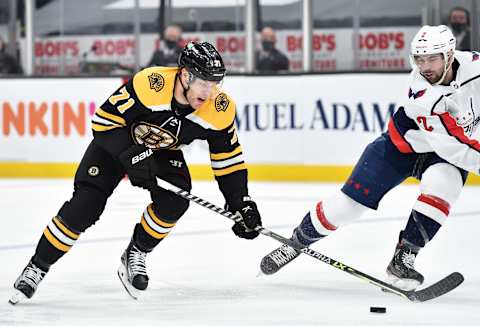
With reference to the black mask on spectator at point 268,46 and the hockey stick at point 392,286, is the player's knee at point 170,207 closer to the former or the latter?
the hockey stick at point 392,286

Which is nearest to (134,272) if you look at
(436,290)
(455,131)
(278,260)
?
(278,260)

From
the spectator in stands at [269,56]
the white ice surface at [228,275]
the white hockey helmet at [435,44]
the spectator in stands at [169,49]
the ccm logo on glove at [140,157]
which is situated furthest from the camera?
the spectator in stands at [169,49]

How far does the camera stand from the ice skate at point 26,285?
12.0ft

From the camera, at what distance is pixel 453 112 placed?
149 inches

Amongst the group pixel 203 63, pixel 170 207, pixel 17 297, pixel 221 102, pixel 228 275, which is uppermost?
pixel 203 63

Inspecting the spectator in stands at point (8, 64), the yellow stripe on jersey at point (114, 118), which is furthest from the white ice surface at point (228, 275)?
the spectator in stands at point (8, 64)

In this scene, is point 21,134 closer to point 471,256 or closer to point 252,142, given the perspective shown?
point 252,142

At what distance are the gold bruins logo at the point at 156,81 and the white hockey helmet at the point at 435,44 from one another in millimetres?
805

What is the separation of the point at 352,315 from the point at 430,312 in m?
0.24

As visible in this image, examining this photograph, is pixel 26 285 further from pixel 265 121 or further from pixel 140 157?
pixel 265 121

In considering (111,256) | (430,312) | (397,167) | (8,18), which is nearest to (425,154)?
(397,167)

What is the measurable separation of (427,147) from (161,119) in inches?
35.0

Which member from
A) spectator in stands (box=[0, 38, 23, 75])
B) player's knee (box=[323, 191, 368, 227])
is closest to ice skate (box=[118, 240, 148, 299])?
player's knee (box=[323, 191, 368, 227])

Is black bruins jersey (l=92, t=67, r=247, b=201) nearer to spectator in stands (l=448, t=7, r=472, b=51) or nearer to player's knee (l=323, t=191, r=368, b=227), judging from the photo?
player's knee (l=323, t=191, r=368, b=227)
